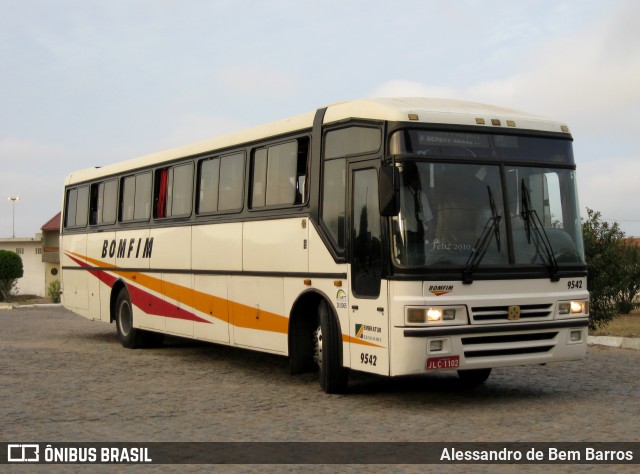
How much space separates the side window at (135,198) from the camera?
16750 millimetres

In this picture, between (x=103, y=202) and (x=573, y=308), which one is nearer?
(x=573, y=308)

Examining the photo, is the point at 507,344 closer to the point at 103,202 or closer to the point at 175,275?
the point at 175,275

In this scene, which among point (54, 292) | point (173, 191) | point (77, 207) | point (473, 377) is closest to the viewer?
point (473, 377)

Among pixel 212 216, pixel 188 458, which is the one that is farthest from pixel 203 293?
pixel 188 458

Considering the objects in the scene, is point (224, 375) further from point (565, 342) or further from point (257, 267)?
Answer: point (565, 342)

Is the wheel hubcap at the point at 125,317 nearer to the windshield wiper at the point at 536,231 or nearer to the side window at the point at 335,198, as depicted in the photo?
the side window at the point at 335,198

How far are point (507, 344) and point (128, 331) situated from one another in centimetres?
931

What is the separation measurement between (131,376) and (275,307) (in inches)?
100

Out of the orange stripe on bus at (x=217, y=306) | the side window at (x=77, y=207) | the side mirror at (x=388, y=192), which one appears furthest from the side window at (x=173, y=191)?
the side mirror at (x=388, y=192)

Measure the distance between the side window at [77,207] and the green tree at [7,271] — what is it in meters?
19.9

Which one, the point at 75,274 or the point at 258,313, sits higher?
the point at 75,274

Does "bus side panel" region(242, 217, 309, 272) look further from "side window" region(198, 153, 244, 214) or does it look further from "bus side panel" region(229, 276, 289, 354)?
"side window" region(198, 153, 244, 214)

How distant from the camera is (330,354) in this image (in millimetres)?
10922

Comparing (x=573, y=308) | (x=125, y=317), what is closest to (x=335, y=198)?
(x=573, y=308)
